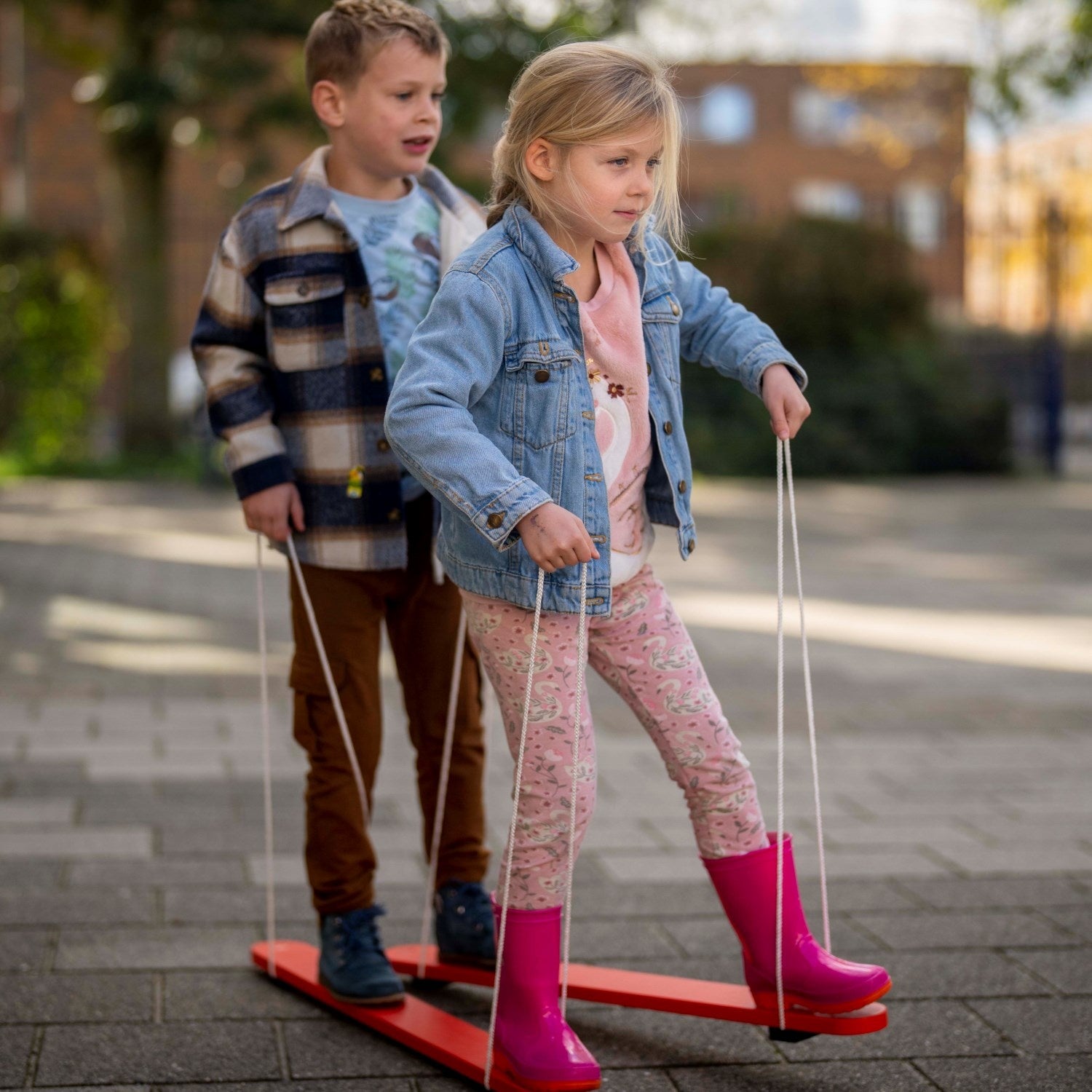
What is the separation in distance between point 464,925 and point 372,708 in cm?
47

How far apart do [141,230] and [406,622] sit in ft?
47.1

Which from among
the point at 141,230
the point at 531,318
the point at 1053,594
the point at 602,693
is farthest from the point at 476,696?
the point at 141,230

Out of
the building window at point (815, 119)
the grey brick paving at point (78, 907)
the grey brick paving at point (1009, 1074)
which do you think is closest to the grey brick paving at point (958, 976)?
the grey brick paving at point (1009, 1074)

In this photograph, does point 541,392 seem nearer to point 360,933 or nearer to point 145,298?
point 360,933

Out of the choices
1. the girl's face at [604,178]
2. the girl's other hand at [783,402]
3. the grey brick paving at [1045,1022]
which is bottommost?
the grey brick paving at [1045,1022]

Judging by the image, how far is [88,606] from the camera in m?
7.89

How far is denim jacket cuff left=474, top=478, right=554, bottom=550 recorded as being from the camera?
2.33m

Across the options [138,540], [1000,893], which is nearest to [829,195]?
[138,540]

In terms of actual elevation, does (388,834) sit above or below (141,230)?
below

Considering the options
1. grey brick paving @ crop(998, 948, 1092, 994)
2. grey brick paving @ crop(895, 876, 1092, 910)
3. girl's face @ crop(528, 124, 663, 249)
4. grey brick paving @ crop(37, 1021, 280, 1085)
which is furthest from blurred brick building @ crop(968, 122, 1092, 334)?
grey brick paving @ crop(37, 1021, 280, 1085)

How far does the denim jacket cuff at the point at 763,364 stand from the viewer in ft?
8.91

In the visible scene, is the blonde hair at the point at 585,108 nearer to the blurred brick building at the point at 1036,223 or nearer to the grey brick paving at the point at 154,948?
the grey brick paving at the point at 154,948

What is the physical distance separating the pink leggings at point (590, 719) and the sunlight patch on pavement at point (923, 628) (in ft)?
14.8

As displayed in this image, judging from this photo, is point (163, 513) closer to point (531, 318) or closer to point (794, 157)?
point (531, 318)
